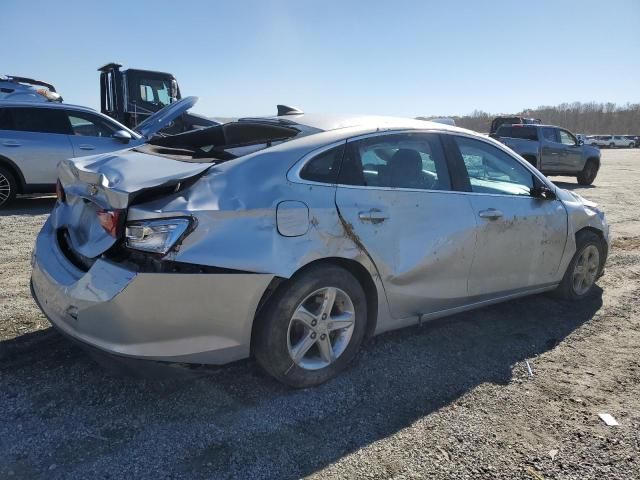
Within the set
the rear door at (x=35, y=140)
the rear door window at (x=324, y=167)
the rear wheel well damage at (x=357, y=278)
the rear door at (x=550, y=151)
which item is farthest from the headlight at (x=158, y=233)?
the rear door at (x=550, y=151)

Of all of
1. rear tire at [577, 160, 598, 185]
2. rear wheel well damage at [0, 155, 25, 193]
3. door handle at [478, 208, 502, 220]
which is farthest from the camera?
rear tire at [577, 160, 598, 185]

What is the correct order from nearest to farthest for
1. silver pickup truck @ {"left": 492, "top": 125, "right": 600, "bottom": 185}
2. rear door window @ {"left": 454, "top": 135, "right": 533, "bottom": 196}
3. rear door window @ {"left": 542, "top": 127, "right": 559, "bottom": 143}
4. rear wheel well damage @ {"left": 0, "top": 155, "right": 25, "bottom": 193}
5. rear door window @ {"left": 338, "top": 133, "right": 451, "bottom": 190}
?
1. rear door window @ {"left": 338, "top": 133, "right": 451, "bottom": 190}
2. rear door window @ {"left": 454, "top": 135, "right": 533, "bottom": 196}
3. rear wheel well damage @ {"left": 0, "top": 155, "right": 25, "bottom": 193}
4. silver pickup truck @ {"left": 492, "top": 125, "right": 600, "bottom": 185}
5. rear door window @ {"left": 542, "top": 127, "right": 559, "bottom": 143}

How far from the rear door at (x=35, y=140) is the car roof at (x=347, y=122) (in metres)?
5.82

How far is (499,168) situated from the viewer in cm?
418

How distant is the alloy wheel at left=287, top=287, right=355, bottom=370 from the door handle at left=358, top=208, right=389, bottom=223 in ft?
1.47

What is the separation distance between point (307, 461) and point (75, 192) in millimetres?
1988

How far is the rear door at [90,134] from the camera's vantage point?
873 centimetres

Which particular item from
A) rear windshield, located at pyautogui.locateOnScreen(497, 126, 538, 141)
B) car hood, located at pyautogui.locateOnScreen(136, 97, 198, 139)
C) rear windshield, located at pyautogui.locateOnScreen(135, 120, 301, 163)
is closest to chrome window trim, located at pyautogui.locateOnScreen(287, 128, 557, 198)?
rear windshield, located at pyautogui.locateOnScreen(135, 120, 301, 163)

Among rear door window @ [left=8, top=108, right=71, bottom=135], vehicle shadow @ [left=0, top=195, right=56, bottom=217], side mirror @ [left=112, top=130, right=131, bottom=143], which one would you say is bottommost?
vehicle shadow @ [left=0, top=195, right=56, bottom=217]

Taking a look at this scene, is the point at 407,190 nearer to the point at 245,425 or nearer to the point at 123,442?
the point at 245,425

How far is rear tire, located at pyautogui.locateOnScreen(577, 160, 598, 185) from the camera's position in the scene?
16.1 metres

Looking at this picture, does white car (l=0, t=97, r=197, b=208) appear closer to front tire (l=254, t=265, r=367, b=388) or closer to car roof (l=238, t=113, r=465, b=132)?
car roof (l=238, t=113, r=465, b=132)

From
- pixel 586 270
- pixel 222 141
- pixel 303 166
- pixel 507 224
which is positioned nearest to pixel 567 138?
pixel 586 270

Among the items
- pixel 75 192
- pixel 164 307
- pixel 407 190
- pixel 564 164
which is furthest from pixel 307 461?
pixel 564 164
